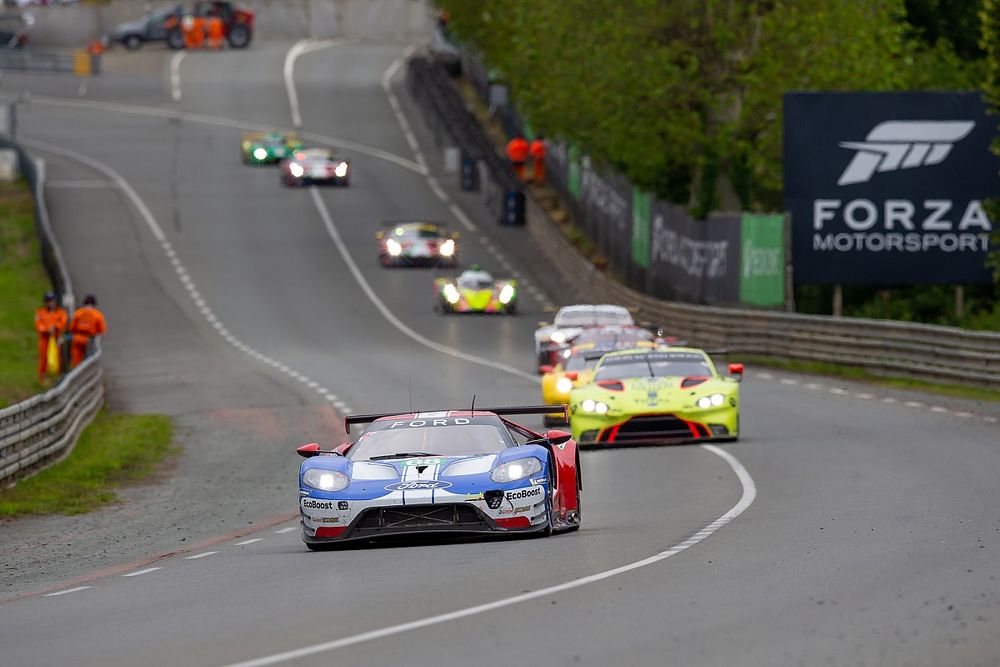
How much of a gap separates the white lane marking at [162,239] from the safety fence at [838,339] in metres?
8.23

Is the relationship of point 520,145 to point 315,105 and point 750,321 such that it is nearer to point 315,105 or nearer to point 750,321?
point 315,105

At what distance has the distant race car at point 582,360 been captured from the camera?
23578mm

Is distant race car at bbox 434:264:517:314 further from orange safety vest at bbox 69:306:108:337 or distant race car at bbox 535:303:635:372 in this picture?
orange safety vest at bbox 69:306:108:337

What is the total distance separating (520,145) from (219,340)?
98.4 feet

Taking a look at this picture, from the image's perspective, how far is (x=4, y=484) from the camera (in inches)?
772

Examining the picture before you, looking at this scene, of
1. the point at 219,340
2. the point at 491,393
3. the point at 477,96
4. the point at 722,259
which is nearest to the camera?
the point at 491,393

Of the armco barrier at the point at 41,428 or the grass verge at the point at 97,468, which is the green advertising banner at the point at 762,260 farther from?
the armco barrier at the point at 41,428

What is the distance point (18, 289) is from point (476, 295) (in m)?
11.9

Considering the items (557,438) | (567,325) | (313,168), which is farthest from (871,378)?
(313,168)

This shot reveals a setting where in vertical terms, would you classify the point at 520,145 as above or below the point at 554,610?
above

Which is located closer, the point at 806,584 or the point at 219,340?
the point at 806,584

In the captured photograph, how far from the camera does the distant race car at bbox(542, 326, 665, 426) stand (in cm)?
2358

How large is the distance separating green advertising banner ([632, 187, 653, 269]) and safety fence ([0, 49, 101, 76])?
2250 inches

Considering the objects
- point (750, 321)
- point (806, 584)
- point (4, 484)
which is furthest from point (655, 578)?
point (750, 321)
